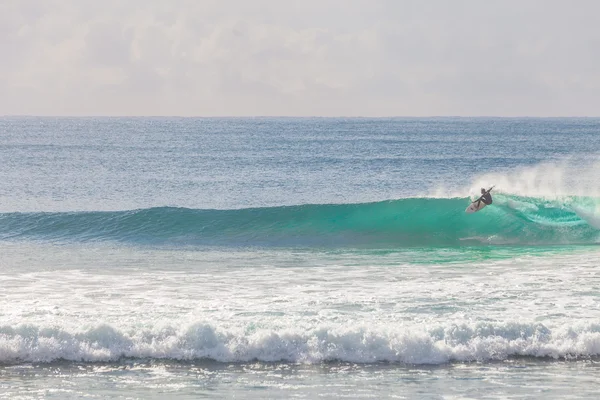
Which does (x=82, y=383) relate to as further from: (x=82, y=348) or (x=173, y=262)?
(x=173, y=262)

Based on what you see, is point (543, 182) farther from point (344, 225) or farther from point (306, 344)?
point (306, 344)

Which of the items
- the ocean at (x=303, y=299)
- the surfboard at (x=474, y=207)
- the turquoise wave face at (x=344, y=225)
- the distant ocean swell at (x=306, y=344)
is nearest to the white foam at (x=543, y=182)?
the ocean at (x=303, y=299)

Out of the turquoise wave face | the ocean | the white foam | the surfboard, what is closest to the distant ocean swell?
the ocean

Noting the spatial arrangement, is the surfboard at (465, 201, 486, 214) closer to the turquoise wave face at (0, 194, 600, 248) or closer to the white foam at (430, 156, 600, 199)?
the turquoise wave face at (0, 194, 600, 248)

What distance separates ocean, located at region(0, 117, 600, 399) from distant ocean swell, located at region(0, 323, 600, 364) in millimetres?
25

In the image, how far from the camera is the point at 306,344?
12.8m

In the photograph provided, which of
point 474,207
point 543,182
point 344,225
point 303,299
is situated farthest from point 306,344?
point 543,182

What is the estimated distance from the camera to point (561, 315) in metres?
14.3

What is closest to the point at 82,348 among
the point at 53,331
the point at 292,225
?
the point at 53,331

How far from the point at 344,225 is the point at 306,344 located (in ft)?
45.1

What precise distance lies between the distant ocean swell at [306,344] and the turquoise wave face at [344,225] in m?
11.0

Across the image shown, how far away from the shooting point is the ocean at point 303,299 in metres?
11.8

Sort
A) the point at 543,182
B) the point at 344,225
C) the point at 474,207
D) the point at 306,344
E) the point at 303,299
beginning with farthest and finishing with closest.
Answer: the point at 543,182 → the point at 344,225 → the point at 474,207 → the point at 303,299 → the point at 306,344

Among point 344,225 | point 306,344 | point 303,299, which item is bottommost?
point 306,344
